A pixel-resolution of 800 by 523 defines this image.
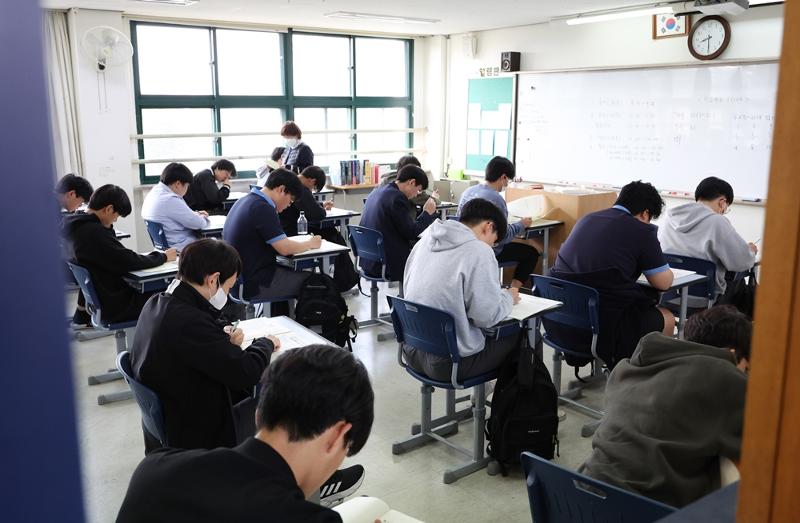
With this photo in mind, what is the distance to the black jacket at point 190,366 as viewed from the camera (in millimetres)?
2293

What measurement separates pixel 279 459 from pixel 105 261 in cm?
291

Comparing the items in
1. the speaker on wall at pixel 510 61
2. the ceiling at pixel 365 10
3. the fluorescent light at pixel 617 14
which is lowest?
the speaker on wall at pixel 510 61

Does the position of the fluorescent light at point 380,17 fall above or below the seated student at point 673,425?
above

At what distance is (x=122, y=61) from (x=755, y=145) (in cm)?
595

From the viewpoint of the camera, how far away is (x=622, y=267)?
360 centimetres

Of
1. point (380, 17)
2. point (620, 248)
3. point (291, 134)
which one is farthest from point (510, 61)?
point (620, 248)

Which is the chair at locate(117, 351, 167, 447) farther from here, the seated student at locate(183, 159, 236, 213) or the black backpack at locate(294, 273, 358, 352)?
the seated student at locate(183, 159, 236, 213)

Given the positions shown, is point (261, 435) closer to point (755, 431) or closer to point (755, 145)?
point (755, 431)

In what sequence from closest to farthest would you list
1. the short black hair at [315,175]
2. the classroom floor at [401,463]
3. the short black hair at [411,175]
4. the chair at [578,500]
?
the chair at [578,500] < the classroom floor at [401,463] < the short black hair at [411,175] < the short black hair at [315,175]

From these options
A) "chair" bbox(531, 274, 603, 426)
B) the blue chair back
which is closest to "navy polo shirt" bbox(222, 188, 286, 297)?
the blue chair back

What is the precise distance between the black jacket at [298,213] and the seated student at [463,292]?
2.58 meters

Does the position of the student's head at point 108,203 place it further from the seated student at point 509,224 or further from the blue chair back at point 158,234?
the seated student at point 509,224

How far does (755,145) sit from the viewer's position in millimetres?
6094

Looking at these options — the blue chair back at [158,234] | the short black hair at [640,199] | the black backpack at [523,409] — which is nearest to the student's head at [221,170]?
the blue chair back at [158,234]
